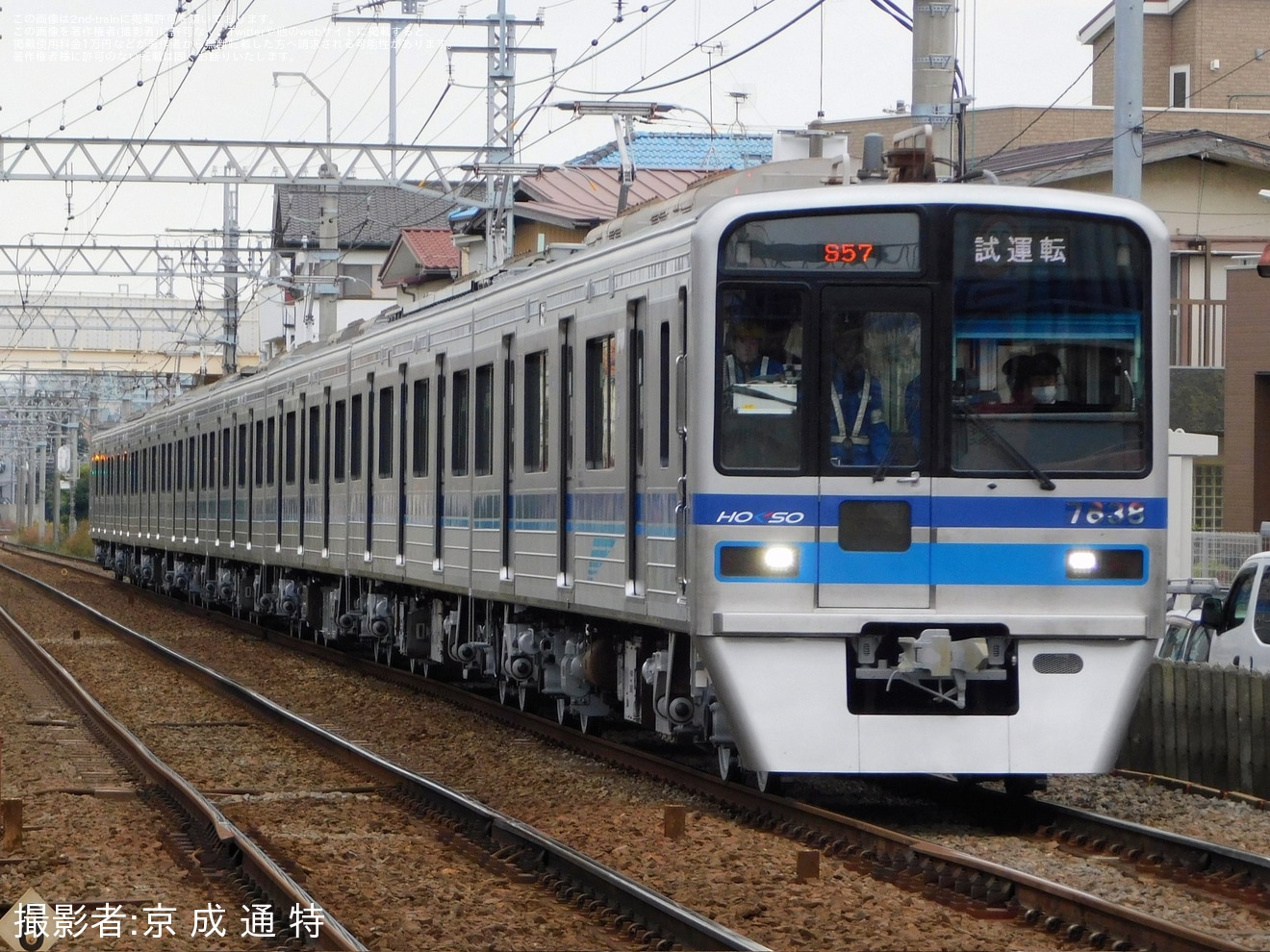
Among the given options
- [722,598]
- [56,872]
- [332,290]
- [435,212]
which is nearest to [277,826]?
[56,872]

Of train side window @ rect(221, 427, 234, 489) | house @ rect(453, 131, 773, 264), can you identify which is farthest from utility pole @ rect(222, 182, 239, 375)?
train side window @ rect(221, 427, 234, 489)

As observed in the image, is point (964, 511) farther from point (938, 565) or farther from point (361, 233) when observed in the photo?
point (361, 233)

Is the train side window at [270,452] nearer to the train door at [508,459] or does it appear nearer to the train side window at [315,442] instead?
the train side window at [315,442]

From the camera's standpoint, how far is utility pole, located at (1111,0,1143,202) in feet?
36.7

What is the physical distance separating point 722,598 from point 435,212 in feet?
173

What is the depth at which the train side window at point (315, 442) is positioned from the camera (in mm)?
19375

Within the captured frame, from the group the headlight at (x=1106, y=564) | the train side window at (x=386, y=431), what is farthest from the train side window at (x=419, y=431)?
the headlight at (x=1106, y=564)

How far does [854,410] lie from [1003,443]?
0.64 meters

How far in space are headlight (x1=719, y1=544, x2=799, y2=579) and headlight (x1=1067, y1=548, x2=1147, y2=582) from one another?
1202 mm

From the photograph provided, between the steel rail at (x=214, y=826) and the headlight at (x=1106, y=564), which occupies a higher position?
the headlight at (x=1106, y=564)

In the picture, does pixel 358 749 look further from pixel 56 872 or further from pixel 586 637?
pixel 56 872

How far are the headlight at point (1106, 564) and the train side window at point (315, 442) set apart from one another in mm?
11461

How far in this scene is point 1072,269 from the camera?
29.0 feet

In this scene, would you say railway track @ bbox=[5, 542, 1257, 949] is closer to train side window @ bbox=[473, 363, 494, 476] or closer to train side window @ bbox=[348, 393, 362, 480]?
train side window @ bbox=[473, 363, 494, 476]
